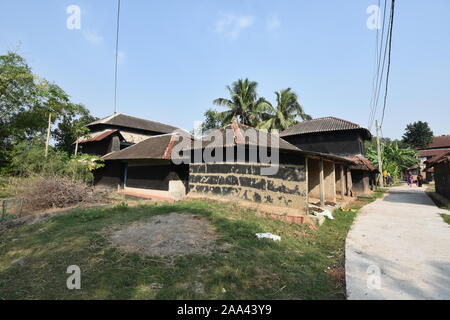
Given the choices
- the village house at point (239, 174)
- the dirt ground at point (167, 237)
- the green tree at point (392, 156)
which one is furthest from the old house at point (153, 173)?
the green tree at point (392, 156)

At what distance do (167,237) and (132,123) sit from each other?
21446 millimetres

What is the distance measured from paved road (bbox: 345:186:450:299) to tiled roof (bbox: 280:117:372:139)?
39.7 ft

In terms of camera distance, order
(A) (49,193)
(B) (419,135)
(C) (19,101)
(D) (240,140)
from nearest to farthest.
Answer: (D) (240,140), (A) (49,193), (C) (19,101), (B) (419,135)

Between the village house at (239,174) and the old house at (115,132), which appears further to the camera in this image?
the old house at (115,132)

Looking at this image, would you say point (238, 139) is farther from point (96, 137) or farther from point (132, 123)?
point (132, 123)

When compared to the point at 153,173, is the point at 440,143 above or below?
above

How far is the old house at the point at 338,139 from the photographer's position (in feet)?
56.0

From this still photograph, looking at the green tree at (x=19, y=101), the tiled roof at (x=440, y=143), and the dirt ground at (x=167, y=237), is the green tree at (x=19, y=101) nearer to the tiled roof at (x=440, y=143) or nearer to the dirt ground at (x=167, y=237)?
the dirt ground at (x=167, y=237)

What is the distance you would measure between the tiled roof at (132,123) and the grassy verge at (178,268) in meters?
17.8

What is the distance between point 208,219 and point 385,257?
4529 mm

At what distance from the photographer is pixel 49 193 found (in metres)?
9.88


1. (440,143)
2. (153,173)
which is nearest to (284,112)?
(153,173)

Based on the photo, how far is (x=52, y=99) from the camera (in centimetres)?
1656
